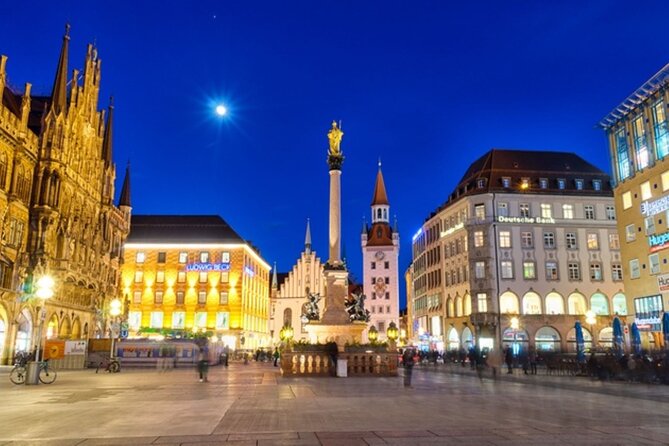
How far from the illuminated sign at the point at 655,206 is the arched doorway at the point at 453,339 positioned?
27636 mm

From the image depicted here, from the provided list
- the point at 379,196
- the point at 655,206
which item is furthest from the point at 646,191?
the point at 379,196

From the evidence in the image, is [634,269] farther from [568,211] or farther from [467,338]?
[467,338]

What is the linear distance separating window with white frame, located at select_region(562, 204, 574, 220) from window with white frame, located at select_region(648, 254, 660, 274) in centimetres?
1834

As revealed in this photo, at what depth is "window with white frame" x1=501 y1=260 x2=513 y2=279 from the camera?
212 ft

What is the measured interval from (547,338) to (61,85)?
5579 cm

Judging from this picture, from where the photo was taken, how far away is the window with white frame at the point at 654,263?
1873 inches

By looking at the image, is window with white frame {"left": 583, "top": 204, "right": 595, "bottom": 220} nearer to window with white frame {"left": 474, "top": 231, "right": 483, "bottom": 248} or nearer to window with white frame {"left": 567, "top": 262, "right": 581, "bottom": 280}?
window with white frame {"left": 567, "top": 262, "right": 581, "bottom": 280}

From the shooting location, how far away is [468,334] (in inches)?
2648

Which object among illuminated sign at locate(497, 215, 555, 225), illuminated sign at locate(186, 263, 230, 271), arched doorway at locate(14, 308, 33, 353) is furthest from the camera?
illuminated sign at locate(186, 263, 230, 271)

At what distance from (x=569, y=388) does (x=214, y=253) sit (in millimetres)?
67539

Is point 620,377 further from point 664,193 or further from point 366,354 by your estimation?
point 664,193

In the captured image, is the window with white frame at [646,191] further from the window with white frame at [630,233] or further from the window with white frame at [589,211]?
the window with white frame at [589,211]

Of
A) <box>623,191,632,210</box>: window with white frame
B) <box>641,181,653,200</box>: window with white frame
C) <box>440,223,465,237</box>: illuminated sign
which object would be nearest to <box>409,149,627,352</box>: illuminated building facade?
<box>440,223,465,237</box>: illuminated sign

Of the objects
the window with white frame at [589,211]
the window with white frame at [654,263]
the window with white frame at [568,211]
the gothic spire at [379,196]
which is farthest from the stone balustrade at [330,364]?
the gothic spire at [379,196]
